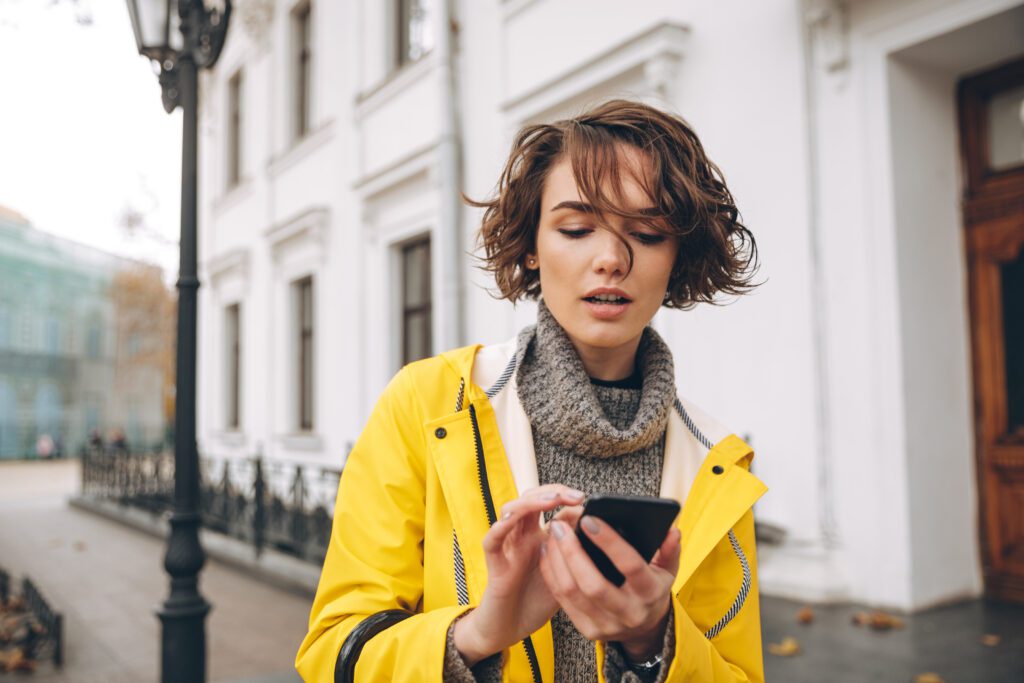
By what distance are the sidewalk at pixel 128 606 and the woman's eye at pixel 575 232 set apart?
3.37 m

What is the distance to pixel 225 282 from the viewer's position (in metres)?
15.4

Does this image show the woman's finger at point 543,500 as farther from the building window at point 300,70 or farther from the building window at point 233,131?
the building window at point 233,131

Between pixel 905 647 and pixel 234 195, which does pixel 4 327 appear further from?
pixel 905 647

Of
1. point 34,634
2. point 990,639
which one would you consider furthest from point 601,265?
point 34,634

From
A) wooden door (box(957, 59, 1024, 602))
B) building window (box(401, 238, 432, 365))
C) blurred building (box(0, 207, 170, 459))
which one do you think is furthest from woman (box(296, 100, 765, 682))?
blurred building (box(0, 207, 170, 459))

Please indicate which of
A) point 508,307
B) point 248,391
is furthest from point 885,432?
point 248,391

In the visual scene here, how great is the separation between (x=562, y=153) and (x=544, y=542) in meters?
0.70

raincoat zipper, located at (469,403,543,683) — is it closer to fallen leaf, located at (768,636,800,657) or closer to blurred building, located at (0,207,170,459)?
fallen leaf, located at (768,636,800,657)

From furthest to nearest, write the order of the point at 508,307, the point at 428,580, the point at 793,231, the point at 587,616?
the point at 508,307 → the point at 793,231 → the point at 428,580 → the point at 587,616

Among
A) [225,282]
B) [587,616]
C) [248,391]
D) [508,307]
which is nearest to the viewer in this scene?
[587,616]

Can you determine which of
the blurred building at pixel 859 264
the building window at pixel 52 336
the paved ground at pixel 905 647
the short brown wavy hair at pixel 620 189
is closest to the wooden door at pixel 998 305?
the blurred building at pixel 859 264

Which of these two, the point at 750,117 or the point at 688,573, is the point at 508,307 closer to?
the point at 750,117

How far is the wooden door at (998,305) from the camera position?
16.8 feet

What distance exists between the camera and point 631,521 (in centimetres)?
99
